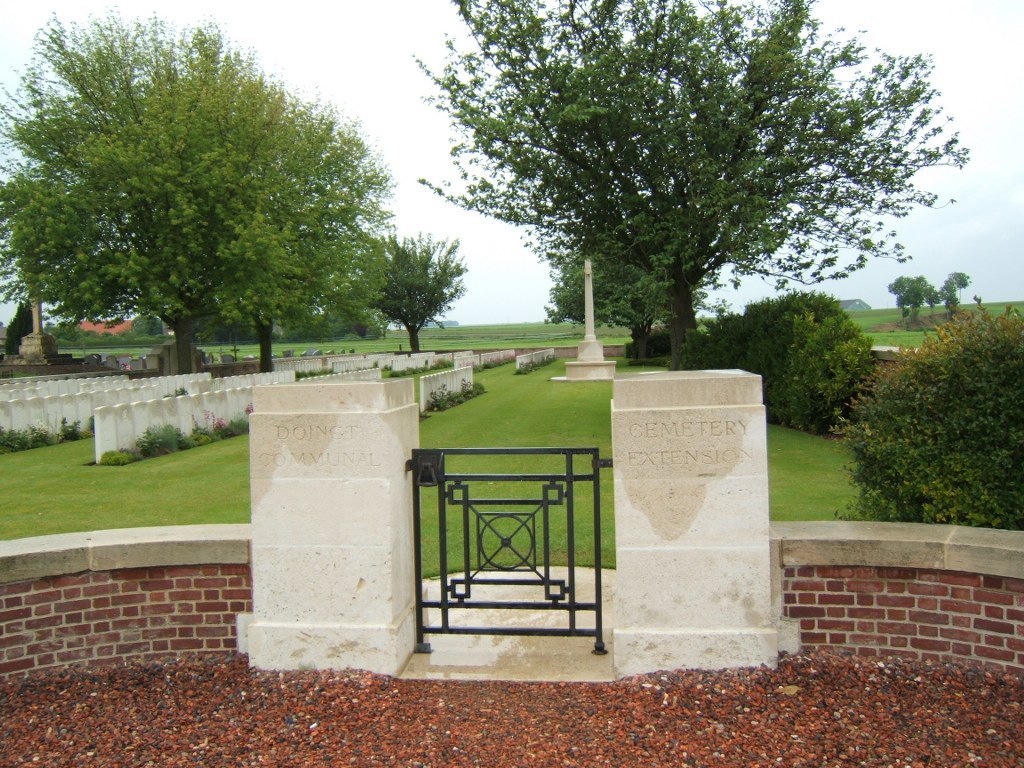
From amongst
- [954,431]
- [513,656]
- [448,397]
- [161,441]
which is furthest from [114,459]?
[954,431]

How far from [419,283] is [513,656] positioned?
42072mm

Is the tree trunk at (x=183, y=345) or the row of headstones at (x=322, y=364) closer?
the tree trunk at (x=183, y=345)

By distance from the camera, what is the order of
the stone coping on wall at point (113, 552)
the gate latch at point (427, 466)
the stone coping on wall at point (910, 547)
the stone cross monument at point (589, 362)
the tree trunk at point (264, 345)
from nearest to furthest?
1. the stone coping on wall at point (910, 547)
2. the stone coping on wall at point (113, 552)
3. the gate latch at point (427, 466)
4. the stone cross monument at point (589, 362)
5. the tree trunk at point (264, 345)

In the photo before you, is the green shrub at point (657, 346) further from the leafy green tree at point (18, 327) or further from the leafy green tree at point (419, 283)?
the leafy green tree at point (18, 327)

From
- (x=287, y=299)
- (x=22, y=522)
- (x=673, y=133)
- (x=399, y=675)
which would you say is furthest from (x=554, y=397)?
(x=399, y=675)

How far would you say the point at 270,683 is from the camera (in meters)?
3.59

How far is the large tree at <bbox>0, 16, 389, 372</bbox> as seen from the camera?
21.8 meters

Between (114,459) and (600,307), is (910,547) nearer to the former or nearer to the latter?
(114,459)

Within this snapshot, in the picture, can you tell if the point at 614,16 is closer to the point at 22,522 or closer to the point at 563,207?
the point at 563,207

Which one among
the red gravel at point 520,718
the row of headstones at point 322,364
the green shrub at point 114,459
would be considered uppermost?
the row of headstones at point 322,364

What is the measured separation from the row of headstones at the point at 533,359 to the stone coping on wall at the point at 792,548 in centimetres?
2813

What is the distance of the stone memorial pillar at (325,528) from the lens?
3.64 meters

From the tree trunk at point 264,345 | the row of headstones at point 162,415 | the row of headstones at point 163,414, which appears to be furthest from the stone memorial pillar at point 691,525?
the tree trunk at point 264,345

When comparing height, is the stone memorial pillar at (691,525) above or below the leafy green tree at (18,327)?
below
